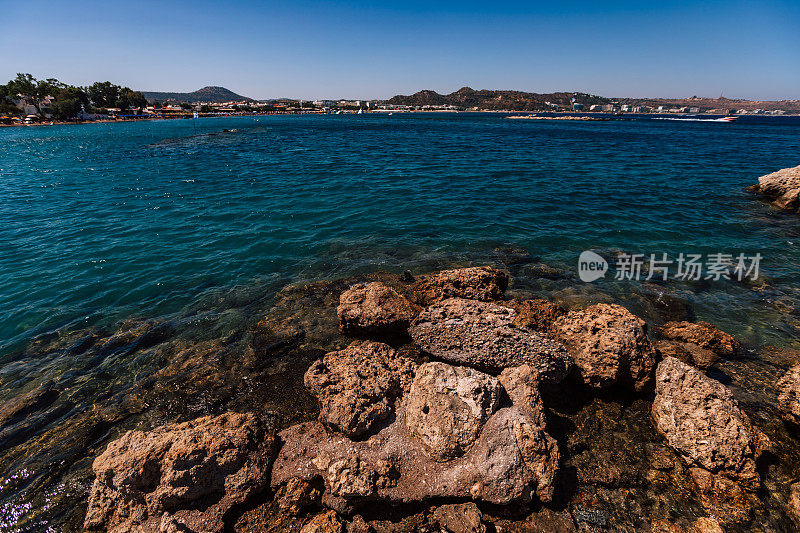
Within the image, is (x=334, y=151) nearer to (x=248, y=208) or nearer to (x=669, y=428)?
(x=248, y=208)

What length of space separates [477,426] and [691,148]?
209 feet

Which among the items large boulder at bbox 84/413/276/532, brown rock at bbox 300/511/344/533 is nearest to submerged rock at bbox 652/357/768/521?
brown rock at bbox 300/511/344/533

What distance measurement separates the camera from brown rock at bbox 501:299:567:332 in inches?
309

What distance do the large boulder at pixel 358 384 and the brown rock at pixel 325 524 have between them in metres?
1.10

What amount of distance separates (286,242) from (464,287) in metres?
9.44

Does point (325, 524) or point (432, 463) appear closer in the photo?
point (325, 524)

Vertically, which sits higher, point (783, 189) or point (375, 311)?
point (783, 189)

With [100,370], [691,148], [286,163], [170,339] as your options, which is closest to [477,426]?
[170,339]

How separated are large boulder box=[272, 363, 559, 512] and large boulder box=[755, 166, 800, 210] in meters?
25.8

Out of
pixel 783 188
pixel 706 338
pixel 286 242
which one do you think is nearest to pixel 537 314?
pixel 706 338

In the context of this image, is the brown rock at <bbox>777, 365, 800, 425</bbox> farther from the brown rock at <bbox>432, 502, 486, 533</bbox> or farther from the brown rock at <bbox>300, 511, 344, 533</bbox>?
the brown rock at <bbox>300, 511, 344, 533</bbox>

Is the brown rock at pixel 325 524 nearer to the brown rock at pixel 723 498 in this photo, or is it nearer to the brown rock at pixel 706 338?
the brown rock at pixel 723 498

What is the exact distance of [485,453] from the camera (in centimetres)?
489

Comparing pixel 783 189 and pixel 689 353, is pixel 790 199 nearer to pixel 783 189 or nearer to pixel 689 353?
pixel 783 189
